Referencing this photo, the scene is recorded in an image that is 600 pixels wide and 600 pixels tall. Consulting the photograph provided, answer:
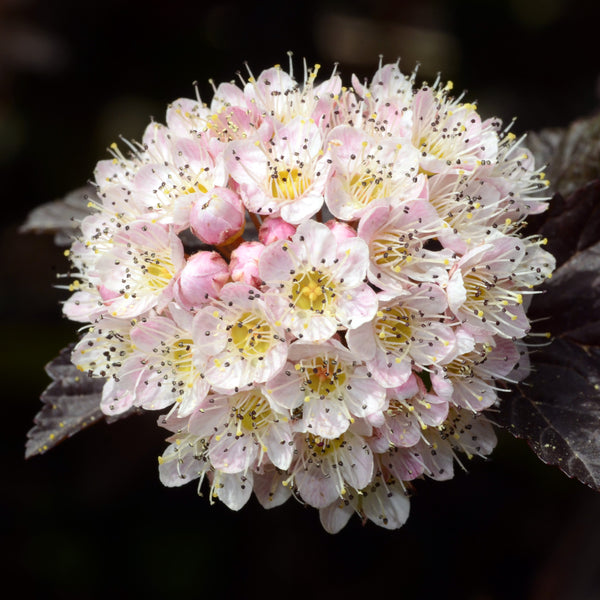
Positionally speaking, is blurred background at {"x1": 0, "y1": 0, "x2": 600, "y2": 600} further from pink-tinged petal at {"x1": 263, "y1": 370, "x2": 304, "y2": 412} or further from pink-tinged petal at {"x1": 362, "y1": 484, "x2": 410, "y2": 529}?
pink-tinged petal at {"x1": 263, "y1": 370, "x2": 304, "y2": 412}

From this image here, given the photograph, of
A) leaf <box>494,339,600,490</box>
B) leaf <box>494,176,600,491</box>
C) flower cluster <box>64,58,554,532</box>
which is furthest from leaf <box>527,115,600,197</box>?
leaf <box>494,339,600,490</box>

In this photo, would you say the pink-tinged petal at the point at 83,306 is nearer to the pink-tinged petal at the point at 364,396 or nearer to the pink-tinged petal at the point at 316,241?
the pink-tinged petal at the point at 316,241

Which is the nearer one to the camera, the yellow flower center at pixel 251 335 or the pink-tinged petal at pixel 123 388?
the yellow flower center at pixel 251 335

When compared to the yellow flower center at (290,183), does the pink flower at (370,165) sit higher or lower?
higher

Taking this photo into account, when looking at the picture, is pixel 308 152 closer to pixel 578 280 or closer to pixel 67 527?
pixel 578 280

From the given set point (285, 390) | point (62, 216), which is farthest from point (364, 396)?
point (62, 216)

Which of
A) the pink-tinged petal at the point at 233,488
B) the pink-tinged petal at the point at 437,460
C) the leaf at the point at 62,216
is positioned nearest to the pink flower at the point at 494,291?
the pink-tinged petal at the point at 437,460
